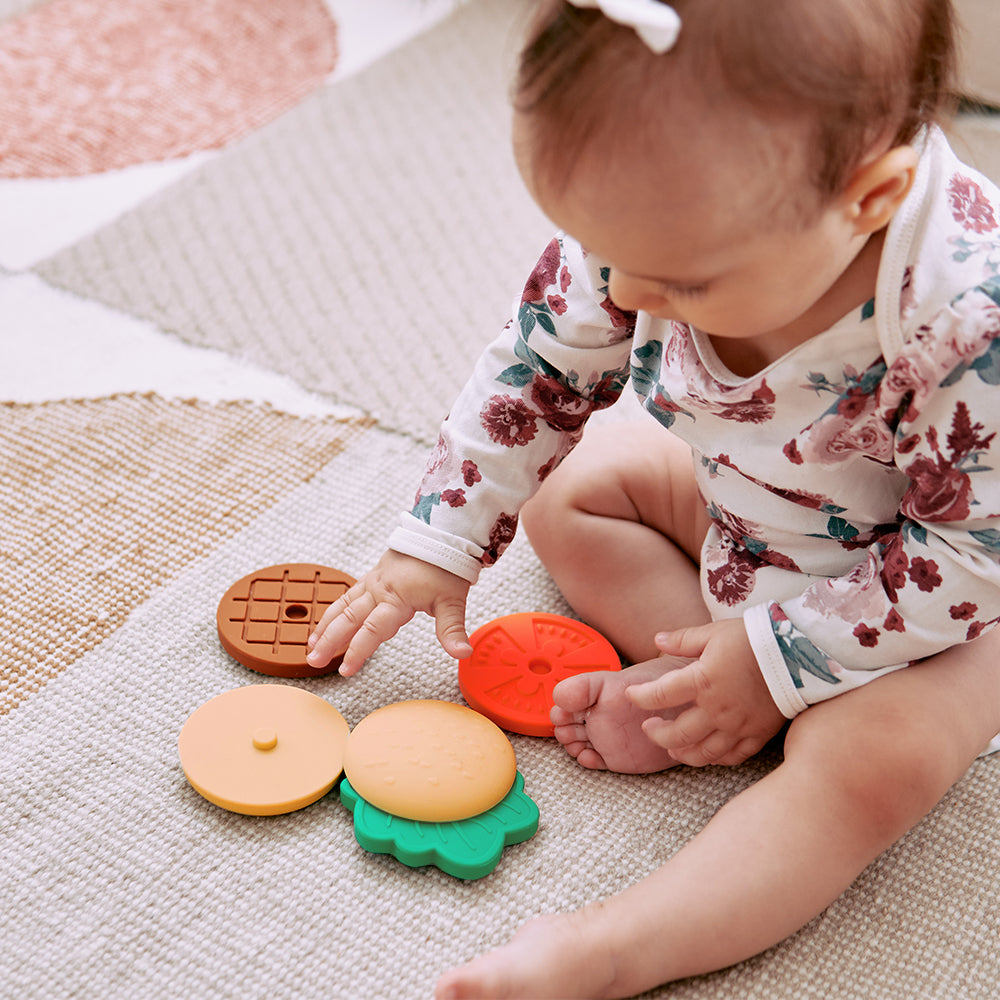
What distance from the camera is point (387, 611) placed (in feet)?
2.33

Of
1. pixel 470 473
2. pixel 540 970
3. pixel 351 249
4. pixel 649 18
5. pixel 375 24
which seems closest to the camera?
pixel 649 18

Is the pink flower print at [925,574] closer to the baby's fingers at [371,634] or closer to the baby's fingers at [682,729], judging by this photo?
the baby's fingers at [682,729]

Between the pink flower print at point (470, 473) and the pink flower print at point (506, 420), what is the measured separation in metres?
0.02

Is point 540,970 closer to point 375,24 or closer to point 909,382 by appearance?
point 909,382

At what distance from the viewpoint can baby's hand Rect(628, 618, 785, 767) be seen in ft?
2.08

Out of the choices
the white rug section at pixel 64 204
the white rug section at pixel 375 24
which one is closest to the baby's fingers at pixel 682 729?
the white rug section at pixel 64 204

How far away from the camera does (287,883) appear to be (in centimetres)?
61

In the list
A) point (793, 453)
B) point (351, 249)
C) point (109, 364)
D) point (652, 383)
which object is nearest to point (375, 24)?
point (351, 249)

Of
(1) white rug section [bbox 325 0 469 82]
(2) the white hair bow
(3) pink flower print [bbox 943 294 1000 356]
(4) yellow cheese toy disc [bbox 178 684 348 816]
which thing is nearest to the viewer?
(2) the white hair bow

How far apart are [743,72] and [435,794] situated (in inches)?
15.4

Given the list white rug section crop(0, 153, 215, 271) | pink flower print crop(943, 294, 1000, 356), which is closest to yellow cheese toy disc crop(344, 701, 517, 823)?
pink flower print crop(943, 294, 1000, 356)

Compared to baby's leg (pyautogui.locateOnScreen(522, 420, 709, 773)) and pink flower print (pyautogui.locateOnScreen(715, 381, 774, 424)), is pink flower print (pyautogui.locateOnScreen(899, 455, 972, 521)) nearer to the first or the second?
pink flower print (pyautogui.locateOnScreen(715, 381, 774, 424))

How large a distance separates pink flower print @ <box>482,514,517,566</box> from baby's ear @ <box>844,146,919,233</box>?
30 centimetres

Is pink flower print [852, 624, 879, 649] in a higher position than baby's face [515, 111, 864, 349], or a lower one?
lower
